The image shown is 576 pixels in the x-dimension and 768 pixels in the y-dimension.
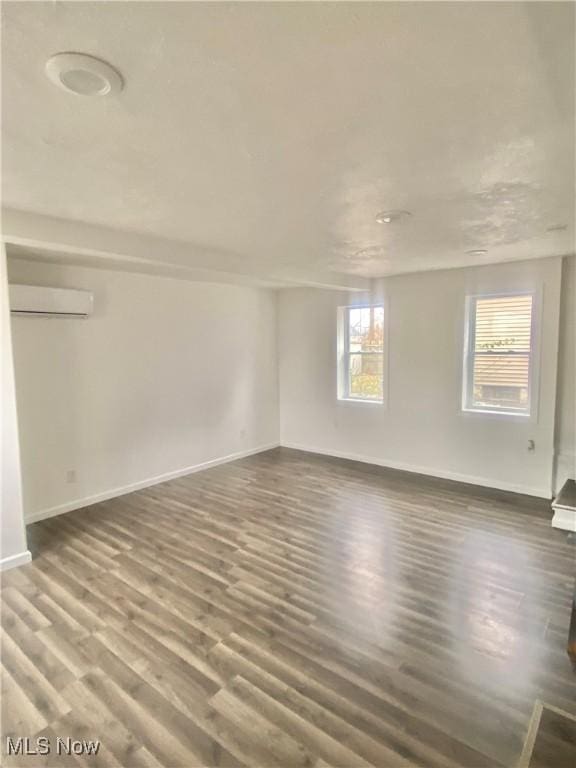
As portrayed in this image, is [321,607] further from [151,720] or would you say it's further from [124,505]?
[124,505]

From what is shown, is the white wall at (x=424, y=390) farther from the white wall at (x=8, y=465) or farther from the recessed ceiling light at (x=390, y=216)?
the white wall at (x=8, y=465)

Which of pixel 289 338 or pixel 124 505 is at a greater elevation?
pixel 289 338

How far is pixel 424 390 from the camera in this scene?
5.18 metres

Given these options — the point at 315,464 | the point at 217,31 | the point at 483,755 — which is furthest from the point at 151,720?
the point at 315,464

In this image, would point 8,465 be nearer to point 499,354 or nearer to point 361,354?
point 361,354

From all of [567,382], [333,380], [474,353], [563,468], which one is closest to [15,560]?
[333,380]

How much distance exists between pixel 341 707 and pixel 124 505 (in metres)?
3.11

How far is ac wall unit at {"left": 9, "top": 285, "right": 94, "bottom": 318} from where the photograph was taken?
367 centimetres

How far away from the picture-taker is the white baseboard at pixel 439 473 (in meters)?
4.51

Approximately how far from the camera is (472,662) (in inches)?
86.0

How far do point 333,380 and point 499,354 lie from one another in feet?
7.25

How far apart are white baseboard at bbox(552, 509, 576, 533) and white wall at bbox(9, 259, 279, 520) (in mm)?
3916

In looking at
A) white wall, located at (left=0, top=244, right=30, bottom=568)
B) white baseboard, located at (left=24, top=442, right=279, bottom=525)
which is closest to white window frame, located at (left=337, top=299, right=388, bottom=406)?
white baseboard, located at (left=24, top=442, right=279, bottom=525)

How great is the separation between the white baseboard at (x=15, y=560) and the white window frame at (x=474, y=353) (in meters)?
4.50
